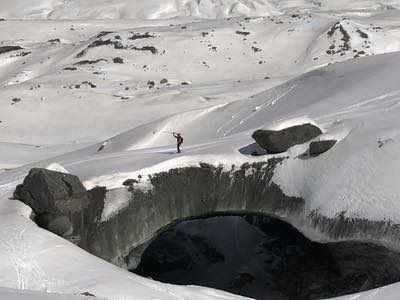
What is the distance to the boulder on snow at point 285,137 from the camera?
1045 inches

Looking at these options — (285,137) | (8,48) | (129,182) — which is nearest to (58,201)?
(129,182)

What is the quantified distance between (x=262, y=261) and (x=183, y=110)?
21705 millimetres

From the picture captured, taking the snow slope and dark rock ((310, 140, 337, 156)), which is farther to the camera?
the snow slope

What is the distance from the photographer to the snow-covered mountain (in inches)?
744

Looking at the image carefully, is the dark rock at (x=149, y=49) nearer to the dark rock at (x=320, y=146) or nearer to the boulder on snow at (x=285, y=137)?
the boulder on snow at (x=285, y=137)

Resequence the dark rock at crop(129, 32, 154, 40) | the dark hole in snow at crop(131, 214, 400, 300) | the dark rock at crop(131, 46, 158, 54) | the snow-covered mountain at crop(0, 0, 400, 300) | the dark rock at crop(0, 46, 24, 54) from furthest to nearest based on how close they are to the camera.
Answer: the dark rock at crop(0, 46, 24, 54)
the dark rock at crop(129, 32, 154, 40)
the dark rock at crop(131, 46, 158, 54)
the dark hole in snow at crop(131, 214, 400, 300)
the snow-covered mountain at crop(0, 0, 400, 300)

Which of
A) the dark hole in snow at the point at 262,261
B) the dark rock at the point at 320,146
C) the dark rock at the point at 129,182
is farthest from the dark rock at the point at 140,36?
the dark rock at the point at 320,146

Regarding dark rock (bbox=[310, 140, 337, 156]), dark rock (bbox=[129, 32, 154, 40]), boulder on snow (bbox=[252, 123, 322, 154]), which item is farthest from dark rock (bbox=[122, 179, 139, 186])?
dark rock (bbox=[129, 32, 154, 40])

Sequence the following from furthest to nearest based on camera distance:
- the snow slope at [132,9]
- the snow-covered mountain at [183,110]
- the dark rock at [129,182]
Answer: the snow slope at [132,9], the dark rock at [129,182], the snow-covered mountain at [183,110]

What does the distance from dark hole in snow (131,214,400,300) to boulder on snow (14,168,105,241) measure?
16.4 ft

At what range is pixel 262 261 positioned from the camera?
27812 mm

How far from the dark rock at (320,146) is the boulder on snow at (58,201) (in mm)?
9633

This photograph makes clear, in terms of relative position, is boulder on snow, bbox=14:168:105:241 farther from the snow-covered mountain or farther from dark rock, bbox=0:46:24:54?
dark rock, bbox=0:46:24:54

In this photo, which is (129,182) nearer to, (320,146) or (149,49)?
(320,146)
